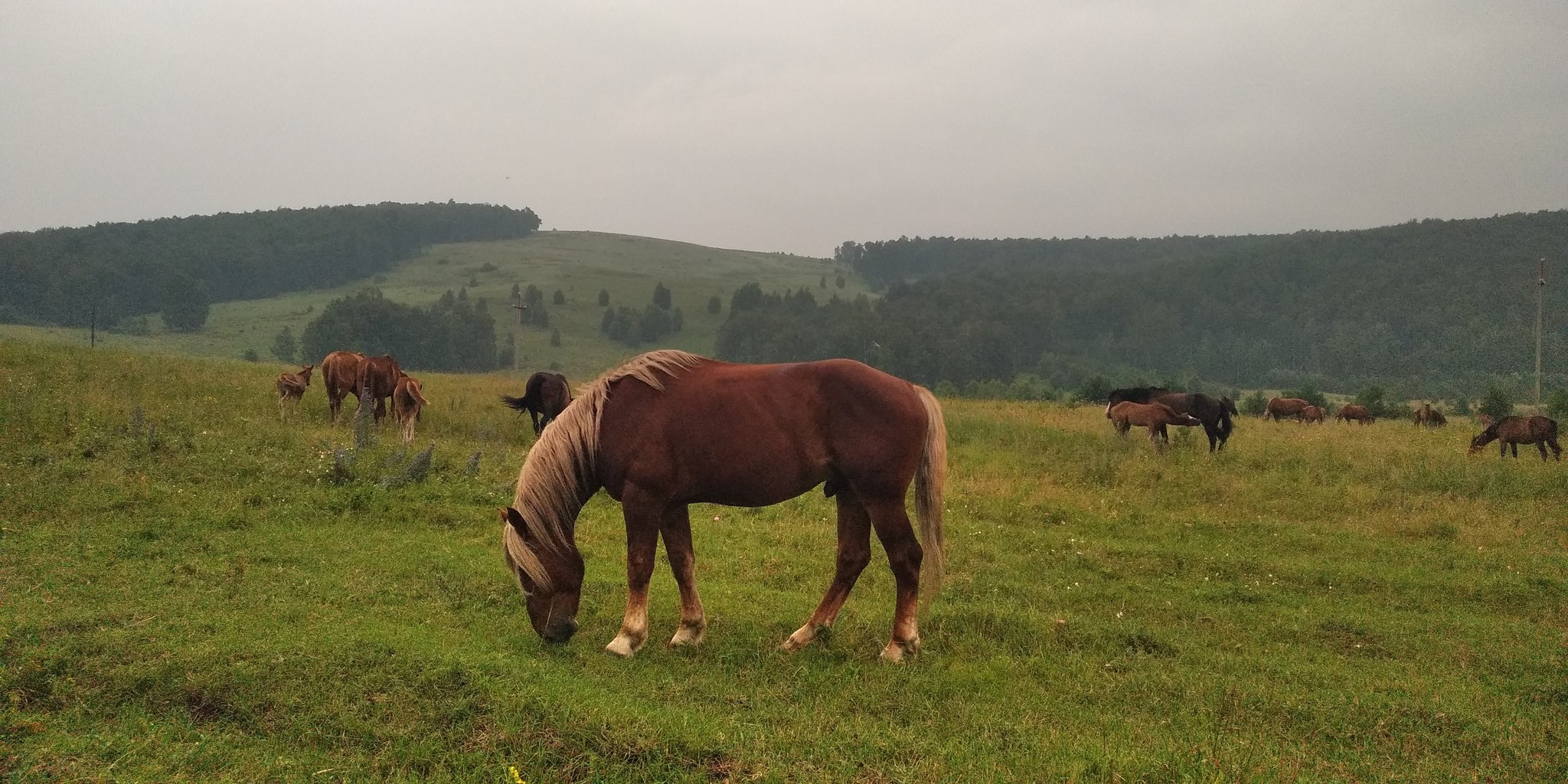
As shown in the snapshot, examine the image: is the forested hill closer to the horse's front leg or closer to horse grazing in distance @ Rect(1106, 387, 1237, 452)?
horse grazing in distance @ Rect(1106, 387, 1237, 452)

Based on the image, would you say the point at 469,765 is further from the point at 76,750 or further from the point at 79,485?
the point at 79,485

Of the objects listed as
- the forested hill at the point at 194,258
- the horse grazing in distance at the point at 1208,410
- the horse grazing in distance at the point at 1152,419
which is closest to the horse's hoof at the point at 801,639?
the horse grazing in distance at the point at 1152,419

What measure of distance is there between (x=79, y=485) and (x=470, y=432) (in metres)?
7.63

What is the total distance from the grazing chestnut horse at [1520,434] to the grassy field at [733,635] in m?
7.14

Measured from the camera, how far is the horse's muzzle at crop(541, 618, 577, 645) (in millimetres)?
5637

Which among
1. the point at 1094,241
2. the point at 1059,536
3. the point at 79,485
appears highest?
the point at 1094,241

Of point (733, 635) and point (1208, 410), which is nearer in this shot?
point (733, 635)

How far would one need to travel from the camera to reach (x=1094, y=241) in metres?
119

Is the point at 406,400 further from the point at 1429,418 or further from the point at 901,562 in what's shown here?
the point at 1429,418

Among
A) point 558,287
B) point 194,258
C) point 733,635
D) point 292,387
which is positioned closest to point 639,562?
point 733,635

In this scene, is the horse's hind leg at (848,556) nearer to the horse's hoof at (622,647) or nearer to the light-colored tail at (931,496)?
the light-colored tail at (931,496)

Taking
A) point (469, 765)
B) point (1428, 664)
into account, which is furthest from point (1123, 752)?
point (1428, 664)

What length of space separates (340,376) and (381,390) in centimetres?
72

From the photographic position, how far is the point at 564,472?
5.83 metres
